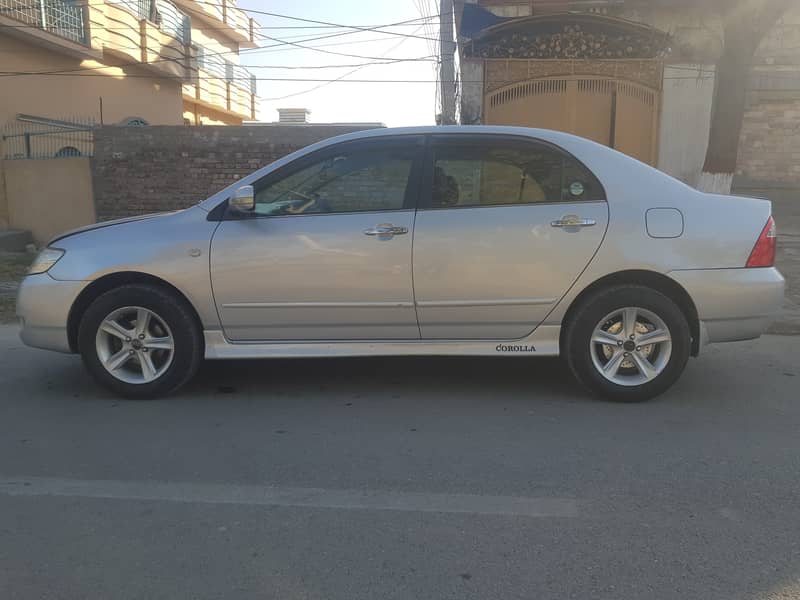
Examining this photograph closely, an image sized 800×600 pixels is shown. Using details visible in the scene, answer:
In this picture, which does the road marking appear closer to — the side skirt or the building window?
the side skirt

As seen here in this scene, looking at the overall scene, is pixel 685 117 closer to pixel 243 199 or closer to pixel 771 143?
pixel 771 143

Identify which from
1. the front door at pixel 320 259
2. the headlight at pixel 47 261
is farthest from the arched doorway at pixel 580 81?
the headlight at pixel 47 261

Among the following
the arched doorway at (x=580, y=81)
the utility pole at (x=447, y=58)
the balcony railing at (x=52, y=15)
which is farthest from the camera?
the utility pole at (x=447, y=58)

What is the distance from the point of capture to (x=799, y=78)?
1249 cm

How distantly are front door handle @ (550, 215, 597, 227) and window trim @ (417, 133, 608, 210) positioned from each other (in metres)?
0.12

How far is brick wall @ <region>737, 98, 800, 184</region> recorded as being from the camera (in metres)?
12.7

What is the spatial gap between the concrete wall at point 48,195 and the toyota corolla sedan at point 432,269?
853cm

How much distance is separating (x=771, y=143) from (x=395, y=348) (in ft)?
37.0

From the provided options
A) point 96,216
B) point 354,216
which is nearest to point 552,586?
point 354,216

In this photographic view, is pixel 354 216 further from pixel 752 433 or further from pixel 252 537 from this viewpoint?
pixel 752 433

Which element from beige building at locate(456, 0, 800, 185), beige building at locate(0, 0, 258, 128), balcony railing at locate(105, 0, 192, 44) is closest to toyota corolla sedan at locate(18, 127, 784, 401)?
beige building at locate(456, 0, 800, 185)

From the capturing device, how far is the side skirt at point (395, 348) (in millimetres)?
4531

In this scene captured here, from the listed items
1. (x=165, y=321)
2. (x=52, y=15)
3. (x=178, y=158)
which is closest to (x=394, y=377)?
(x=165, y=321)

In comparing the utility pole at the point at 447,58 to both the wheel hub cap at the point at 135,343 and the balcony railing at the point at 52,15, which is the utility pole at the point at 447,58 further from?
the wheel hub cap at the point at 135,343
